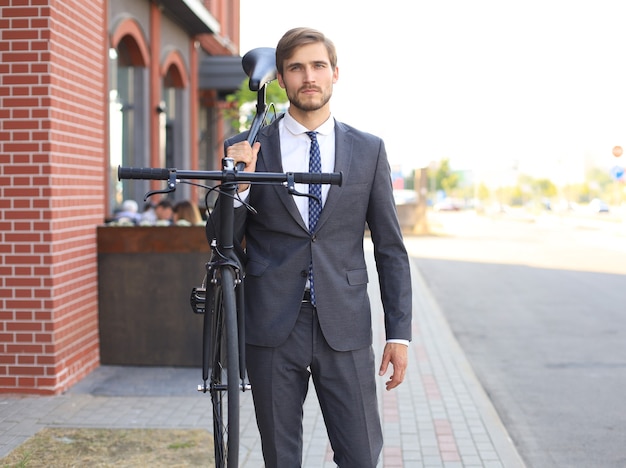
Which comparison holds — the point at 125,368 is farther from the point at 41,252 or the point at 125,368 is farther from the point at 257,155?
the point at 257,155

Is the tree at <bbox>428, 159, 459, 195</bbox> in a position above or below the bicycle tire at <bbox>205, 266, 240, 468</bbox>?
above

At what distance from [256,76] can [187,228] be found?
4.65 m

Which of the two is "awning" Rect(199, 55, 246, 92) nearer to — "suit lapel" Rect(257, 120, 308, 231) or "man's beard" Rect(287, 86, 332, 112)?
"suit lapel" Rect(257, 120, 308, 231)

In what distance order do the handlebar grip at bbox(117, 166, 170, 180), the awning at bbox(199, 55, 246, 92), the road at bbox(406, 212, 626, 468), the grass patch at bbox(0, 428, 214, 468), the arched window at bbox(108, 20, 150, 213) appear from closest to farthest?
the handlebar grip at bbox(117, 166, 170, 180)
the grass patch at bbox(0, 428, 214, 468)
the road at bbox(406, 212, 626, 468)
the arched window at bbox(108, 20, 150, 213)
the awning at bbox(199, 55, 246, 92)

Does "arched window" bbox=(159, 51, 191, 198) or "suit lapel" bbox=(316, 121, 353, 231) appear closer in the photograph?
"suit lapel" bbox=(316, 121, 353, 231)

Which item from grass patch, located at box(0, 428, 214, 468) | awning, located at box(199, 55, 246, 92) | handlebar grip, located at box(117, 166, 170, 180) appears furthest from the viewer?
awning, located at box(199, 55, 246, 92)

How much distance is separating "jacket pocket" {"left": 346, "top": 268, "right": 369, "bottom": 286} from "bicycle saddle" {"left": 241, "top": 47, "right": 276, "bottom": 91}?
28.8 inches

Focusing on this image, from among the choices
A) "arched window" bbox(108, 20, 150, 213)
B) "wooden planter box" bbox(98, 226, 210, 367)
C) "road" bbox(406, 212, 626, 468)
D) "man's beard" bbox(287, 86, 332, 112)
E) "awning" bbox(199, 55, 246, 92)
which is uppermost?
"awning" bbox(199, 55, 246, 92)

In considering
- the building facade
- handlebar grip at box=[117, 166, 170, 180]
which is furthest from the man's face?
the building facade

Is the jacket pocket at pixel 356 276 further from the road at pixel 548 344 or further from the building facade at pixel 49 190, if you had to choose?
the building facade at pixel 49 190

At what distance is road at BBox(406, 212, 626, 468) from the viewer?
6.47 metres

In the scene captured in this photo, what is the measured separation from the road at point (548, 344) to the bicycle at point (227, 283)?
3.09 meters

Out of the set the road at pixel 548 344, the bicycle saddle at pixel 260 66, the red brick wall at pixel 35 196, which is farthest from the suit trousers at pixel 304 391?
the red brick wall at pixel 35 196

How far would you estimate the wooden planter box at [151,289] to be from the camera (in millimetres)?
7902
